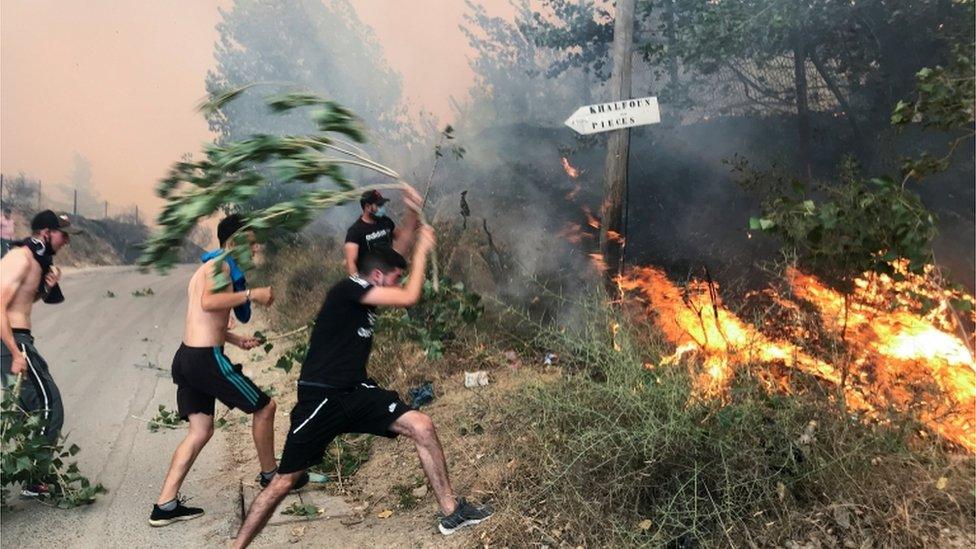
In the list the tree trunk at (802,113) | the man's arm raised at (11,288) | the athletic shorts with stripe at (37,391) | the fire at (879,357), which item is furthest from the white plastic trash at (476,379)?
the tree trunk at (802,113)

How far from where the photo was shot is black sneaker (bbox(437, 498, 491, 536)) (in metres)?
3.64

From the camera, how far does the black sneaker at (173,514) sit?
164 inches

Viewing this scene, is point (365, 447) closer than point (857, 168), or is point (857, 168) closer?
point (365, 447)

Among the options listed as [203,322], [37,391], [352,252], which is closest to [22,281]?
[37,391]

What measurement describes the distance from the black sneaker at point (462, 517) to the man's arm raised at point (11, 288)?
2.91 m

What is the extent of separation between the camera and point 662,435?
340 centimetres

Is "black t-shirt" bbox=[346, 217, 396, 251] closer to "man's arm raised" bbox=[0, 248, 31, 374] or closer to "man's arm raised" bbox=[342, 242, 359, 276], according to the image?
"man's arm raised" bbox=[342, 242, 359, 276]

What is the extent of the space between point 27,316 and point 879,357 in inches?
217

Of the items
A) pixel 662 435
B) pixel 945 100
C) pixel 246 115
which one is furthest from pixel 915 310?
pixel 246 115

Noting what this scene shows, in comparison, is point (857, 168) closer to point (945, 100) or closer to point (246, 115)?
point (945, 100)

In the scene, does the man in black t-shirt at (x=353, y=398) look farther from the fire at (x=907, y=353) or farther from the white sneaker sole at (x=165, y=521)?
the fire at (x=907, y=353)

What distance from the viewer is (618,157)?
633 cm

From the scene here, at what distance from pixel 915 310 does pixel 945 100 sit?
124 cm

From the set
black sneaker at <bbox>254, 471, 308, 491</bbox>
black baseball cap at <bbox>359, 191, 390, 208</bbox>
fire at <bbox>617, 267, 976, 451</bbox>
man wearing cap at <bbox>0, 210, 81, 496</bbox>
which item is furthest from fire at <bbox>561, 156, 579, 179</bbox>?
man wearing cap at <bbox>0, 210, 81, 496</bbox>
